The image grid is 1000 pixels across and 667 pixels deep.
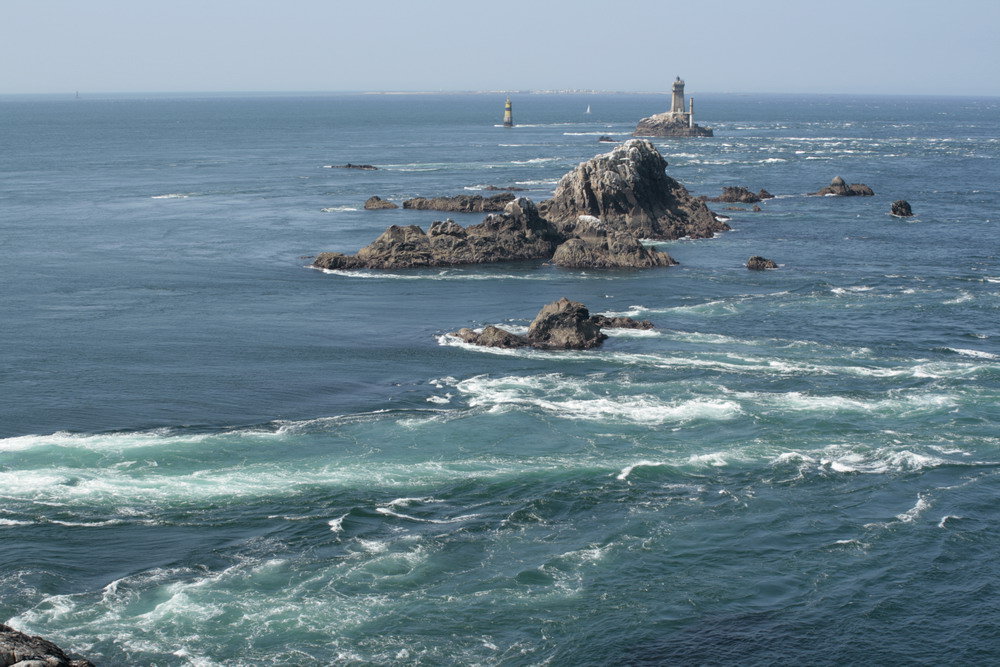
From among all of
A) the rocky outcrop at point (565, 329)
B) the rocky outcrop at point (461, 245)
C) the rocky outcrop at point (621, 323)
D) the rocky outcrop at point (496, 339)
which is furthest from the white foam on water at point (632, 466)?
the rocky outcrop at point (461, 245)

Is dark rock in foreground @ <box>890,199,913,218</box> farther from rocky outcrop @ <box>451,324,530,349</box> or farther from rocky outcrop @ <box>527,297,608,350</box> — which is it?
rocky outcrop @ <box>451,324,530,349</box>

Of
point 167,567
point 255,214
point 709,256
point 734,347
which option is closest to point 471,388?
point 734,347

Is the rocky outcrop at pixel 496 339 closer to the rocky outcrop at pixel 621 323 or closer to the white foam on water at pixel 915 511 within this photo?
the rocky outcrop at pixel 621 323

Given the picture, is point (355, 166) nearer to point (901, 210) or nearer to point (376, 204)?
point (376, 204)

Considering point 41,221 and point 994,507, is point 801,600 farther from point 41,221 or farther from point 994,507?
point 41,221

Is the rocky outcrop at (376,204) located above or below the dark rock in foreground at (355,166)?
below

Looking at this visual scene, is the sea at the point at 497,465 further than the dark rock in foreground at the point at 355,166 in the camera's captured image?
No
